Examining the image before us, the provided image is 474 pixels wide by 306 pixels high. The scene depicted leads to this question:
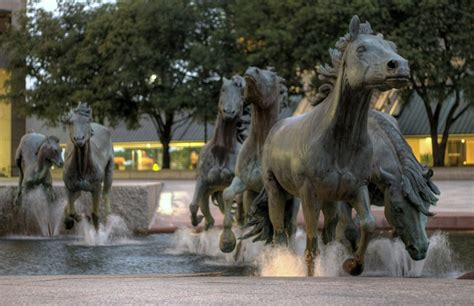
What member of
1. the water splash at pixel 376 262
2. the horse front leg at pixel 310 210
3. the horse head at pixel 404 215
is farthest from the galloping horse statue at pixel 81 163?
the horse front leg at pixel 310 210

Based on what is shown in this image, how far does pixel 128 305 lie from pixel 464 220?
465 inches

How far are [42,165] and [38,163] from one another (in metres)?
0.09

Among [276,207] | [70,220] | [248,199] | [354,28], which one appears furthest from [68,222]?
[354,28]

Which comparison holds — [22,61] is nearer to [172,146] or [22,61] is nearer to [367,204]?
[172,146]

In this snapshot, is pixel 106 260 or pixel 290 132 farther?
pixel 106 260

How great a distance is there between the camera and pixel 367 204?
22.9ft

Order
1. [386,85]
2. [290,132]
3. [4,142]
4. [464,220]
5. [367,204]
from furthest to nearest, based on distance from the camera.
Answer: [4,142] < [464,220] < [290,132] < [367,204] < [386,85]

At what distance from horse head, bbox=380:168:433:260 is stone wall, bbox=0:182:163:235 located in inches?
336

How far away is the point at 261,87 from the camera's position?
364 inches

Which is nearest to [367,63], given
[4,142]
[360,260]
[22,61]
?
[360,260]

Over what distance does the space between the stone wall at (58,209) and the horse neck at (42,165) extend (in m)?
0.36

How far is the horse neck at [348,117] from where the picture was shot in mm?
7012

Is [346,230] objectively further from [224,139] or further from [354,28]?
[224,139]

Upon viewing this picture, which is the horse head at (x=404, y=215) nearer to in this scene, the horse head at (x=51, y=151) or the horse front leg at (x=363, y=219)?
the horse front leg at (x=363, y=219)
